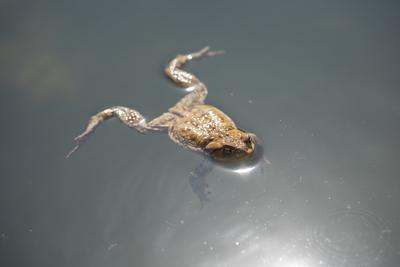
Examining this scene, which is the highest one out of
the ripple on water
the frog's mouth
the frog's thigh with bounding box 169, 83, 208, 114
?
the frog's thigh with bounding box 169, 83, 208, 114

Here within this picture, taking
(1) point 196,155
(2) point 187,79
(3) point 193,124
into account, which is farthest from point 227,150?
(2) point 187,79

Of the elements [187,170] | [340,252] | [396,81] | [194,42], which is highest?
[194,42]

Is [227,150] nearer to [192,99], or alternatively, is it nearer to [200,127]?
[200,127]

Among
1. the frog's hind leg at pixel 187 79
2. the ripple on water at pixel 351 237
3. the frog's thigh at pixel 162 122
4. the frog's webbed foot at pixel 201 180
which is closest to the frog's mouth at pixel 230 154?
the frog's webbed foot at pixel 201 180

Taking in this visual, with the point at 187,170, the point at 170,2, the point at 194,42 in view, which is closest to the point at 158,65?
the point at 194,42

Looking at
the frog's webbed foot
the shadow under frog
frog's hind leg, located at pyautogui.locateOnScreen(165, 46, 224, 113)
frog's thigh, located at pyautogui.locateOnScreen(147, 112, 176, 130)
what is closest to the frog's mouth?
the shadow under frog

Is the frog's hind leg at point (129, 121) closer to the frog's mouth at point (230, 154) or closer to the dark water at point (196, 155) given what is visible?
the dark water at point (196, 155)

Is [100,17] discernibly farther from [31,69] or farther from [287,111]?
[287,111]

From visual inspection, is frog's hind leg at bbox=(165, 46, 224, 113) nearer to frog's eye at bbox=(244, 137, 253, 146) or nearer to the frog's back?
the frog's back
